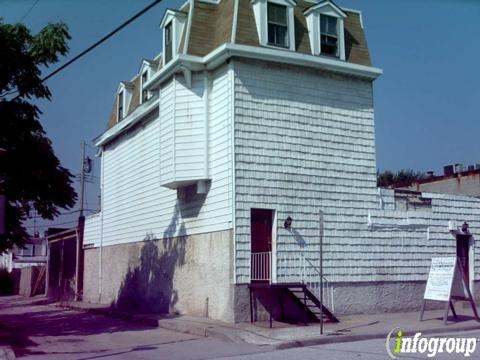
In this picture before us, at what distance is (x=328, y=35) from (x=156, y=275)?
32.5 ft

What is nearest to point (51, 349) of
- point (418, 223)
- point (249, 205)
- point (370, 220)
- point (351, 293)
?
point (249, 205)

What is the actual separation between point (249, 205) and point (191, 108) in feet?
11.7

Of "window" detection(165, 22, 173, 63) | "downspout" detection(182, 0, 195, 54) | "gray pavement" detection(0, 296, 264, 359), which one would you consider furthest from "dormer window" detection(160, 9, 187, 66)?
"gray pavement" detection(0, 296, 264, 359)

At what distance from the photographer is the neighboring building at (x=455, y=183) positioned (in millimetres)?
27266

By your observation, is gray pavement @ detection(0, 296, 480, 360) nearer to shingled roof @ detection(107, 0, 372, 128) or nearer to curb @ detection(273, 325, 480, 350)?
curb @ detection(273, 325, 480, 350)

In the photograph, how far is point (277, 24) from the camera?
744 inches

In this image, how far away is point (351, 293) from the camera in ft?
61.2

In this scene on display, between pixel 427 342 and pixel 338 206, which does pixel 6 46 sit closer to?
pixel 338 206

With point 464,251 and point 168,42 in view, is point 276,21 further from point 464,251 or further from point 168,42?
point 464,251

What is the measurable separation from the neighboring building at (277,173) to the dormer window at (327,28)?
0.12 feet

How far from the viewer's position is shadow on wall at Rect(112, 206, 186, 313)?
807 inches

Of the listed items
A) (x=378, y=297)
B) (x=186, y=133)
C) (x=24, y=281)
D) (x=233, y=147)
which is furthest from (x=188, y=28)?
(x=24, y=281)

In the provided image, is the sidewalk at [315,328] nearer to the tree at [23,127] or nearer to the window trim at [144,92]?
the tree at [23,127]

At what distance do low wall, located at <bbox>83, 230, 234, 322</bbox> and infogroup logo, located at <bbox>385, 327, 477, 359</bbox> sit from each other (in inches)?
230
